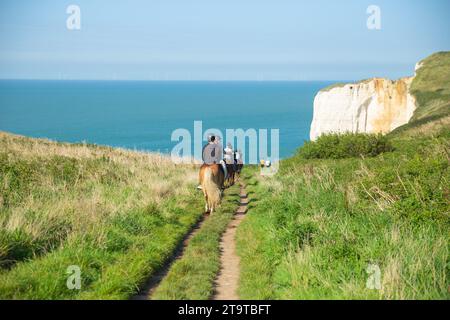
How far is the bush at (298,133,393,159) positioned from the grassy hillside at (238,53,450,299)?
7970mm

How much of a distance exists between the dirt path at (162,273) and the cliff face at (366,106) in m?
52.8

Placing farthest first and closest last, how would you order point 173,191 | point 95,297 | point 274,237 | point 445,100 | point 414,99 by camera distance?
1. point 414,99
2. point 445,100
3. point 173,191
4. point 274,237
5. point 95,297

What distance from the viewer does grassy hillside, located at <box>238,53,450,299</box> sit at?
803cm

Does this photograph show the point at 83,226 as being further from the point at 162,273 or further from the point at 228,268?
the point at 228,268

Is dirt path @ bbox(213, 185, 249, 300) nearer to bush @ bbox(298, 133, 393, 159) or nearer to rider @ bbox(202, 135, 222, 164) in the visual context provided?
rider @ bbox(202, 135, 222, 164)

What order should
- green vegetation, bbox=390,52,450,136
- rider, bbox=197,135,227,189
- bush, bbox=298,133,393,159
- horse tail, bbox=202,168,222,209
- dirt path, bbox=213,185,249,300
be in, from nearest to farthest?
dirt path, bbox=213,185,249,300
horse tail, bbox=202,168,222,209
rider, bbox=197,135,227,189
bush, bbox=298,133,393,159
green vegetation, bbox=390,52,450,136

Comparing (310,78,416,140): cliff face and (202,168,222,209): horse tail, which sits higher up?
(310,78,416,140): cliff face

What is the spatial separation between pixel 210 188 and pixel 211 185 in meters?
0.09

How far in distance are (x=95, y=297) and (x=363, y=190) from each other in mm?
7858

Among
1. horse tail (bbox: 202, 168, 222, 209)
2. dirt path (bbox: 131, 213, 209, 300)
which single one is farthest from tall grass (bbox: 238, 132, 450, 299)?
dirt path (bbox: 131, 213, 209, 300)

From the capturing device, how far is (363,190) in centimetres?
1340

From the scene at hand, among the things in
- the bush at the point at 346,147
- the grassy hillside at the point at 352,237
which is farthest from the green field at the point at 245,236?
the bush at the point at 346,147
